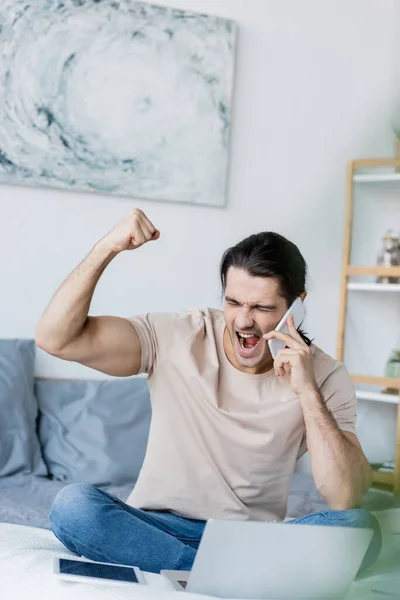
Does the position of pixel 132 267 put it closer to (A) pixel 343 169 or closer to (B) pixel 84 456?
(B) pixel 84 456

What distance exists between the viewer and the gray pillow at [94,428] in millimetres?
2344

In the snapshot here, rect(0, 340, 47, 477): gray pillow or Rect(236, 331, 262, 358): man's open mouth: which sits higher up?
Rect(236, 331, 262, 358): man's open mouth

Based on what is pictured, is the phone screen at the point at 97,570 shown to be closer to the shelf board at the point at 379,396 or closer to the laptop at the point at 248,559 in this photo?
the laptop at the point at 248,559

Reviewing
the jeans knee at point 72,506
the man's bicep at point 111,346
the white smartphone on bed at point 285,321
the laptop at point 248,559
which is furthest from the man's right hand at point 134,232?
the laptop at point 248,559

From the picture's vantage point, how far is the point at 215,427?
1.52 m

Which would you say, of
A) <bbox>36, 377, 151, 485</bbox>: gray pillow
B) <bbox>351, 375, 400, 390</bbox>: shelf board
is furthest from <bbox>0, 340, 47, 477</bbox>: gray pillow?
<bbox>351, 375, 400, 390</bbox>: shelf board

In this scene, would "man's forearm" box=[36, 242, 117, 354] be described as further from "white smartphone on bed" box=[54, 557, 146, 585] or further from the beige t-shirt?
"white smartphone on bed" box=[54, 557, 146, 585]

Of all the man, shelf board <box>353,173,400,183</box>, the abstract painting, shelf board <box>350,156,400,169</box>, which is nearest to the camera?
shelf board <box>350,156,400,169</box>

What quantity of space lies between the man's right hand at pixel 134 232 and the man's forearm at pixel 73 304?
0.04m

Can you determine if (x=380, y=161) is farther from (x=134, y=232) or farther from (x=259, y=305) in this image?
(x=259, y=305)

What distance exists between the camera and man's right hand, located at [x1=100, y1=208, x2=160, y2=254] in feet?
4.36

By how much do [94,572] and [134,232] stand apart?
0.54 m

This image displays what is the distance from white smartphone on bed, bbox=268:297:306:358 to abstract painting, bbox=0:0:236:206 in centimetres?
126

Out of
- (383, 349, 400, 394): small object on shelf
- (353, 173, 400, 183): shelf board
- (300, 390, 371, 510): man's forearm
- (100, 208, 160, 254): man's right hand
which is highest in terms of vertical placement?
(353, 173, 400, 183): shelf board
